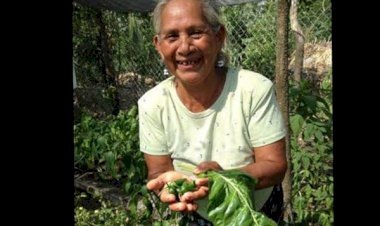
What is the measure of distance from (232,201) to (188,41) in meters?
0.43

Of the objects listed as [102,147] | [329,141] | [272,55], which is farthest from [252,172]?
[272,55]

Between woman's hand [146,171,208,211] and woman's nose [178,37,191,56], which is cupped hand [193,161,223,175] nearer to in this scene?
woman's hand [146,171,208,211]

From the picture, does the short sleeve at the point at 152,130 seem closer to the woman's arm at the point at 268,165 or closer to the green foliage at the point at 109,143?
the woman's arm at the point at 268,165

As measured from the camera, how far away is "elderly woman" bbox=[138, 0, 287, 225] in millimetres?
1506

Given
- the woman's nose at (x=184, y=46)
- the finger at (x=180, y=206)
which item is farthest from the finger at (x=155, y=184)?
the woman's nose at (x=184, y=46)

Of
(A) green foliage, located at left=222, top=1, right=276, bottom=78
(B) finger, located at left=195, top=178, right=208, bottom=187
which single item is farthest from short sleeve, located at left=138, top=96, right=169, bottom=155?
(A) green foliage, located at left=222, top=1, right=276, bottom=78

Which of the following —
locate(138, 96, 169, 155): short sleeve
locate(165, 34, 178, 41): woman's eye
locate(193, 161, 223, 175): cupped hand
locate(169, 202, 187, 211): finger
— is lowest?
locate(169, 202, 187, 211): finger

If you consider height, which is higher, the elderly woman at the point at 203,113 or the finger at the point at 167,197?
the elderly woman at the point at 203,113

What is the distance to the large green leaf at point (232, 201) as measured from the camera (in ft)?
4.59

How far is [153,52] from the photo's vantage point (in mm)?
5578

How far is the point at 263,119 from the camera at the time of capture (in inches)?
60.3

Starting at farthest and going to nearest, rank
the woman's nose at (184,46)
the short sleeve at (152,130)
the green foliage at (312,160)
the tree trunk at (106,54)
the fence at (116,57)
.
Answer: the tree trunk at (106,54) < the fence at (116,57) < the green foliage at (312,160) < the short sleeve at (152,130) < the woman's nose at (184,46)

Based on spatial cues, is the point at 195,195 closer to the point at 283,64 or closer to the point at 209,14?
the point at 209,14

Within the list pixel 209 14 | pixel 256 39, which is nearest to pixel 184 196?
pixel 209 14
